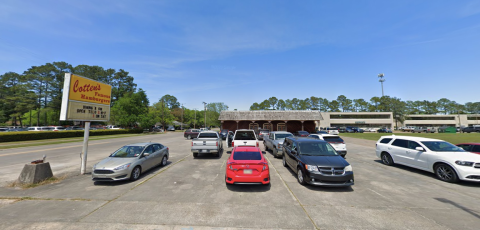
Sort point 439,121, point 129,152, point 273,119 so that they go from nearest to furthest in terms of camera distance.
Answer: point 129,152 < point 273,119 < point 439,121

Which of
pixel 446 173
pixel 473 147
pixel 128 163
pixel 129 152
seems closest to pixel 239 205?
pixel 128 163

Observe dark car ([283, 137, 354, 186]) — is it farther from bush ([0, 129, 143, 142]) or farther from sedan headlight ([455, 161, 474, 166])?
bush ([0, 129, 143, 142])

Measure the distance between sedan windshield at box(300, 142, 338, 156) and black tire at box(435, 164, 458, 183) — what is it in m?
4.42

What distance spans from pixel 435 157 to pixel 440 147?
2.66 feet

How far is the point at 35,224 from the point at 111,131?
136ft

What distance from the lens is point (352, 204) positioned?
5129 mm

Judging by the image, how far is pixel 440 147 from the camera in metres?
7.88

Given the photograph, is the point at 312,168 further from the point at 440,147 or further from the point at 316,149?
the point at 440,147

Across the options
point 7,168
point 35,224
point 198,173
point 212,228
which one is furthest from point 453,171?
point 7,168

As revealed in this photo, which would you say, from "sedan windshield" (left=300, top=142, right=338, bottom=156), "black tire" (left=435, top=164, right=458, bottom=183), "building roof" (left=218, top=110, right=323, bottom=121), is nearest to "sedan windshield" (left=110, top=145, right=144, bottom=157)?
"sedan windshield" (left=300, top=142, right=338, bottom=156)

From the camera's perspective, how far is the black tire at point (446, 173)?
6.91 meters

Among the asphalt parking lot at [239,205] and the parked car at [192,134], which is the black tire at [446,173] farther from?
the parked car at [192,134]

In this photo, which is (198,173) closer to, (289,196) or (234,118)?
(289,196)

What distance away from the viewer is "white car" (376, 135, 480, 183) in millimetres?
6695
